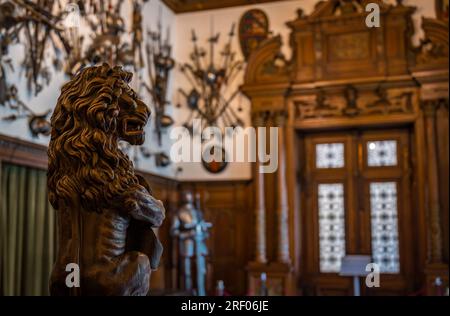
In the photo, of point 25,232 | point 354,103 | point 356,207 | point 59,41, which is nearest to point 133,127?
point 25,232

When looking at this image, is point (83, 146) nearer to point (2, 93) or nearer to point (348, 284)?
point (2, 93)

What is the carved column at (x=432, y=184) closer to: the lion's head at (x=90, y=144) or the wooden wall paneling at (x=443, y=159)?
the wooden wall paneling at (x=443, y=159)

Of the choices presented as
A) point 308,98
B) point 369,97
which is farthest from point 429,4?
point 308,98

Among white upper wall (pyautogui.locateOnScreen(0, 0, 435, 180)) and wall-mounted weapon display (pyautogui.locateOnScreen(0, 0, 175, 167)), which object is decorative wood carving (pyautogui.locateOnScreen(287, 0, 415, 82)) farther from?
wall-mounted weapon display (pyautogui.locateOnScreen(0, 0, 175, 167))

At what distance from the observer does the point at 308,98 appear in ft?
26.9

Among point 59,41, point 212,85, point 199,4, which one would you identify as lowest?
point 59,41

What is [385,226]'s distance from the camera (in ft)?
26.4

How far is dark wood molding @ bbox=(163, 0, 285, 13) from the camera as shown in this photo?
8570 mm

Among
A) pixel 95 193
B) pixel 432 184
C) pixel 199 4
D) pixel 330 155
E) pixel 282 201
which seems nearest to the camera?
pixel 95 193

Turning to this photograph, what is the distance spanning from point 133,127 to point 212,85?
240 inches

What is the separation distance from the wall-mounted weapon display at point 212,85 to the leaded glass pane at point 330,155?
1.06 meters

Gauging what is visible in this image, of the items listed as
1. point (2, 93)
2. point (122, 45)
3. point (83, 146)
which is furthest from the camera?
point (122, 45)

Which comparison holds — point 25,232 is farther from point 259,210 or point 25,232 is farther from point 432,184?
point 432,184

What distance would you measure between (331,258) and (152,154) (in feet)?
8.25
